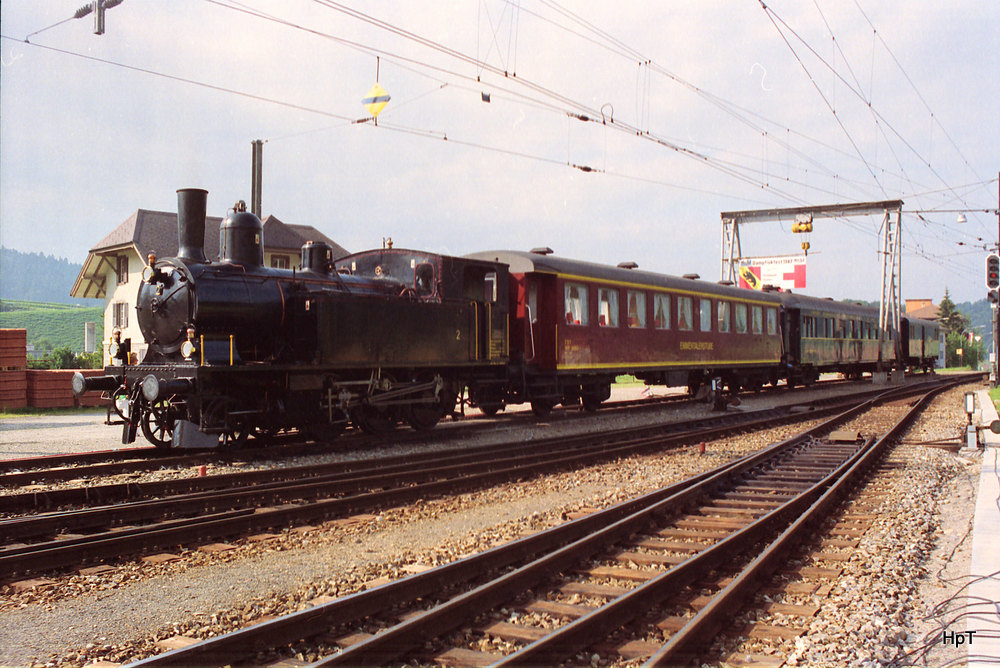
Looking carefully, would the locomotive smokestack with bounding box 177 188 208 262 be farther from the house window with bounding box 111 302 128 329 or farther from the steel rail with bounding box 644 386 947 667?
the house window with bounding box 111 302 128 329

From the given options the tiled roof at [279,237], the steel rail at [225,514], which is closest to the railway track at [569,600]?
the steel rail at [225,514]

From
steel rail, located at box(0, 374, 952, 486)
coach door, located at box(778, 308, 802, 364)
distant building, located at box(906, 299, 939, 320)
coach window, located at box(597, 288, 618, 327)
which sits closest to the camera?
steel rail, located at box(0, 374, 952, 486)

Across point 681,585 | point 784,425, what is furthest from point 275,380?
point 784,425

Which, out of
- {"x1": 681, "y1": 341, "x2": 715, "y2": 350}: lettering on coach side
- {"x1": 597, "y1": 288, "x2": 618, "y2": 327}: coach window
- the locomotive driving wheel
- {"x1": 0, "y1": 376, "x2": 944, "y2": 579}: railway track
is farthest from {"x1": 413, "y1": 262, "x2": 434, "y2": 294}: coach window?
{"x1": 681, "y1": 341, "x2": 715, "y2": 350}: lettering on coach side

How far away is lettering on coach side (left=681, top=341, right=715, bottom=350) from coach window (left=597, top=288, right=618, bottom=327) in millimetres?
3198

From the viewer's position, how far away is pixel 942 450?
1180 centimetres

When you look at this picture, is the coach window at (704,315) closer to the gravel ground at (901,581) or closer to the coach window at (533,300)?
the coach window at (533,300)

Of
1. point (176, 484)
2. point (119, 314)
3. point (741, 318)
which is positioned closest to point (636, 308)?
point (741, 318)

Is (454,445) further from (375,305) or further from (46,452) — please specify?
(46,452)

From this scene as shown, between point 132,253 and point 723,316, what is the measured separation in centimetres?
2506

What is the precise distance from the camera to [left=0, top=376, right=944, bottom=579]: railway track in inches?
220

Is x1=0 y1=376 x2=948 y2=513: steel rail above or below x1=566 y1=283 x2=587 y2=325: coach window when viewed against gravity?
below

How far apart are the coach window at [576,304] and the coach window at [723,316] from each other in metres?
6.51

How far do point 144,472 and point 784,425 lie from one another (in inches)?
459
